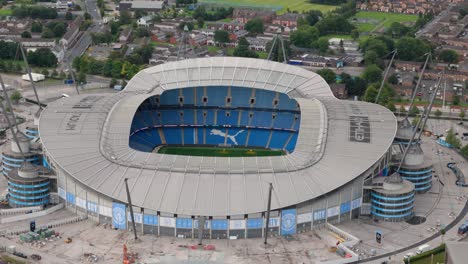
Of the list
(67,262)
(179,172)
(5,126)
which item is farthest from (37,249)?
(5,126)

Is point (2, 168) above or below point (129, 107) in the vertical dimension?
below

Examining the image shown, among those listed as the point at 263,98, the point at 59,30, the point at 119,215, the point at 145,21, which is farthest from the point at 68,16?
the point at 119,215

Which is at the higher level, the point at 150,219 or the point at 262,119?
the point at 262,119

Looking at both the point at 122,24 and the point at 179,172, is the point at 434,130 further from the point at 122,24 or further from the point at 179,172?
the point at 122,24

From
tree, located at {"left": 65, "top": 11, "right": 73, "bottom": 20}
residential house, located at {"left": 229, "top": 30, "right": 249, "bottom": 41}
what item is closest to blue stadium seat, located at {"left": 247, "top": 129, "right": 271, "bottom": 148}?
residential house, located at {"left": 229, "top": 30, "right": 249, "bottom": 41}

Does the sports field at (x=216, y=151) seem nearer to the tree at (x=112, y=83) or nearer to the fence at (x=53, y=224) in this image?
the fence at (x=53, y=224)

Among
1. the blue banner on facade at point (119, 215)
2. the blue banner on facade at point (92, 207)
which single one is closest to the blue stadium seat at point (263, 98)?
the blue banner on facade at point (92, 207)

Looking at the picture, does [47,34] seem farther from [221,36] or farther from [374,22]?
[374,22]
